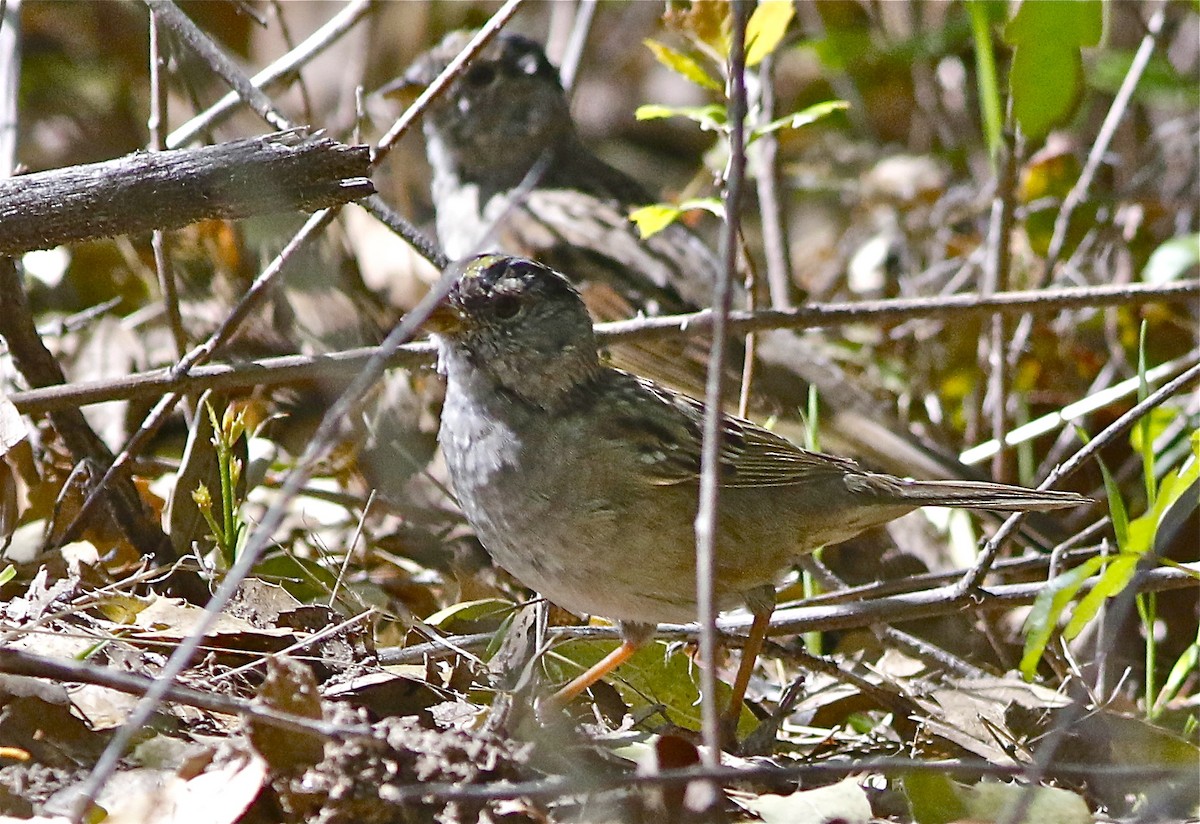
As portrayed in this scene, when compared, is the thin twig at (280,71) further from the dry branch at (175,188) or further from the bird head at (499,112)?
the bird head at (499,112)

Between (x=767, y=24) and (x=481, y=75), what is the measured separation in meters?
3.17

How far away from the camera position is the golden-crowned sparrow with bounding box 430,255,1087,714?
3.49 metres

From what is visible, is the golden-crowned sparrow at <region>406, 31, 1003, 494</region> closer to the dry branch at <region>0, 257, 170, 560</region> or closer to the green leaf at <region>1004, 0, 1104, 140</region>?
the green leaf at <region>1004, 0, 1104, 140</region>

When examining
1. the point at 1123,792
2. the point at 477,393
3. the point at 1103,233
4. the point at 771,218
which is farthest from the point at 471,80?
the point at 1123,792

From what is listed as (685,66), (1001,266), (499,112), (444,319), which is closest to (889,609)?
(444,319)

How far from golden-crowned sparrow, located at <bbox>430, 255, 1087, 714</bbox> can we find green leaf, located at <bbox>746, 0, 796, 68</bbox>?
83 cm

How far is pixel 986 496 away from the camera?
3885 millimetres

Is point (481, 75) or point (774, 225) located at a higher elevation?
point (481, 75)

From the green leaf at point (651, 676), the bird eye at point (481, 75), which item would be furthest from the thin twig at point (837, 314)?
the bird eye at point (481, 75)

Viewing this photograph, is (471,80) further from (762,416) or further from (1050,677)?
(1050,677)

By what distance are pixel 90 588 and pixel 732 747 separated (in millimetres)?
1573

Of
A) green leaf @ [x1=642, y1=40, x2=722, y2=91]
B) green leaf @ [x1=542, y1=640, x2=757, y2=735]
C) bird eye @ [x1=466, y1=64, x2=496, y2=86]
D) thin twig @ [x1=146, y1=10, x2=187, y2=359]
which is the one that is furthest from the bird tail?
bird eye @ [x1=466, y1=64, x2=496, y2=86]

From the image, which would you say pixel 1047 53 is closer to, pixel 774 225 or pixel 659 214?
pixel 659 214

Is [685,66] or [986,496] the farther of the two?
[685,66]
